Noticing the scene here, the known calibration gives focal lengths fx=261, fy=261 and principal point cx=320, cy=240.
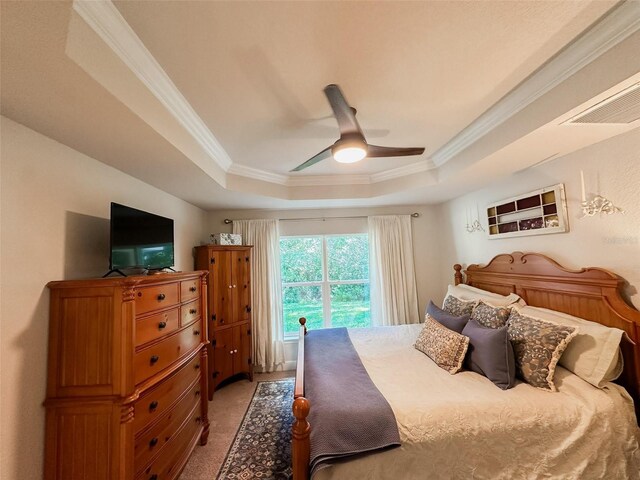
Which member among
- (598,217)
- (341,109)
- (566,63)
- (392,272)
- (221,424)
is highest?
(566,63)

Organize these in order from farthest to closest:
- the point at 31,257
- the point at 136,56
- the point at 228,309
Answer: the point at 228,309 → the point at 31,257 → the point at 136,56

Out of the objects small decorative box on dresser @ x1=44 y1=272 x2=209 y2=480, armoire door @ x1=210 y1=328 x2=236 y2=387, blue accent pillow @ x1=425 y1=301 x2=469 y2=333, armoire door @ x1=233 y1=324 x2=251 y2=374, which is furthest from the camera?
armoire door @ x1=233 y1=324 x2=251 y2=374

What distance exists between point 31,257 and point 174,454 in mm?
1605

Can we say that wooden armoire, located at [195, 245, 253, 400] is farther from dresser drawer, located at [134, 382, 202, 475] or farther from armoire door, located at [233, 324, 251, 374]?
dresser drawer, located at [134, 382, 202, 475]

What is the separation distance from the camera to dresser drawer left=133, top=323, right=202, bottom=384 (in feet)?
5.14

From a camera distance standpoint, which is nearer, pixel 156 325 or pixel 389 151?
pixel 156 325

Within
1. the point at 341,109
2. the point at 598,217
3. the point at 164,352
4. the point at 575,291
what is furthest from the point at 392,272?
the point at 164,352

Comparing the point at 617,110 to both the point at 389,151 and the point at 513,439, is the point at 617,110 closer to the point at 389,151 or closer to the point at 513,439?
the point at 389,151

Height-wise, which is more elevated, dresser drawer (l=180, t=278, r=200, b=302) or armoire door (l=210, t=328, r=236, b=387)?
dresser drawer (l=180, t=278, r=200, b=302)

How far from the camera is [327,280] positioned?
4.14 meters

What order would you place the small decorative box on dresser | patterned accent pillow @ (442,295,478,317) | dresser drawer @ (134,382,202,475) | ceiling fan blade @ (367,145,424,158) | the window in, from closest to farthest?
the small decorative box on dresser, dresser drawer @ (134,382,202,475), ceiling fan blade @ (367,145,424,158), patterned accent pillow @ (442,295,478,317), the window

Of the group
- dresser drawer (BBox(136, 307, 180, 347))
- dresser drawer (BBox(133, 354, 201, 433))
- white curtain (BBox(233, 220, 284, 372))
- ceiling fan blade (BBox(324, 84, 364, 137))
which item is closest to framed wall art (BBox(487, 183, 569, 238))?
ceiling fan blade (BBox(324, 84, 364, 137))

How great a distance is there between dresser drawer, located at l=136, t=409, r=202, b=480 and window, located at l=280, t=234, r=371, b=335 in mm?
2033

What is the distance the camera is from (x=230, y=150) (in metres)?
2.51
